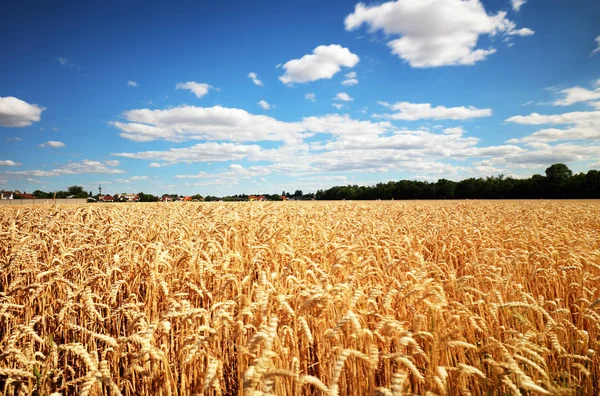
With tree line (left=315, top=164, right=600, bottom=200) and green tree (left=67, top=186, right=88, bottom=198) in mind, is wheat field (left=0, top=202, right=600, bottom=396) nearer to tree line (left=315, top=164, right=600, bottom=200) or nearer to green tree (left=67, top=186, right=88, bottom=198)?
tree line (left=315, top=164, right=600, bottom=200)

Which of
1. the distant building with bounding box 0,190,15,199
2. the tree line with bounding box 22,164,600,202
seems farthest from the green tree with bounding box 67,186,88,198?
the distant building with bounding box 0,190,15,199

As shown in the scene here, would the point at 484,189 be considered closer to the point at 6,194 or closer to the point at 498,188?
the point at 498,188

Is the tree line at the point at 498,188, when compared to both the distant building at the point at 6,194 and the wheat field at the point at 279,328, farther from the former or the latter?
the distant building at the point at 6,194

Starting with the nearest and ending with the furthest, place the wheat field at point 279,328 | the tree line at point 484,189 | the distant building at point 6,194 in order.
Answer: the wheat field at point 279,328, the tree line at point 484,189, the distant building at point 6,194

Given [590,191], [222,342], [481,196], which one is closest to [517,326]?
[222,342]

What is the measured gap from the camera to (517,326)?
3.38 meters

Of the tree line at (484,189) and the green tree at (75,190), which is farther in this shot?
the green tree at (75,190)

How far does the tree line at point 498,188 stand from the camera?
186 feet

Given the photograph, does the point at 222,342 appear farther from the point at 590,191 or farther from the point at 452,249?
the point at 590,191

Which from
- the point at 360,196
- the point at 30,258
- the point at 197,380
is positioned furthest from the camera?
the point at 360,196

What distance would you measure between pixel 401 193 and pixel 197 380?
305ft

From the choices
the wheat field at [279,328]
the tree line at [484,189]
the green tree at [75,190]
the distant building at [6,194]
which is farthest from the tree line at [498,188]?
the distant building at [6,194]

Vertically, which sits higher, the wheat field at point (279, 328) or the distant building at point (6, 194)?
the distant building at point (6, 194)

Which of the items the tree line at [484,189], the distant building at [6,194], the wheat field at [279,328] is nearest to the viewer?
the wheat field at [279,328]
